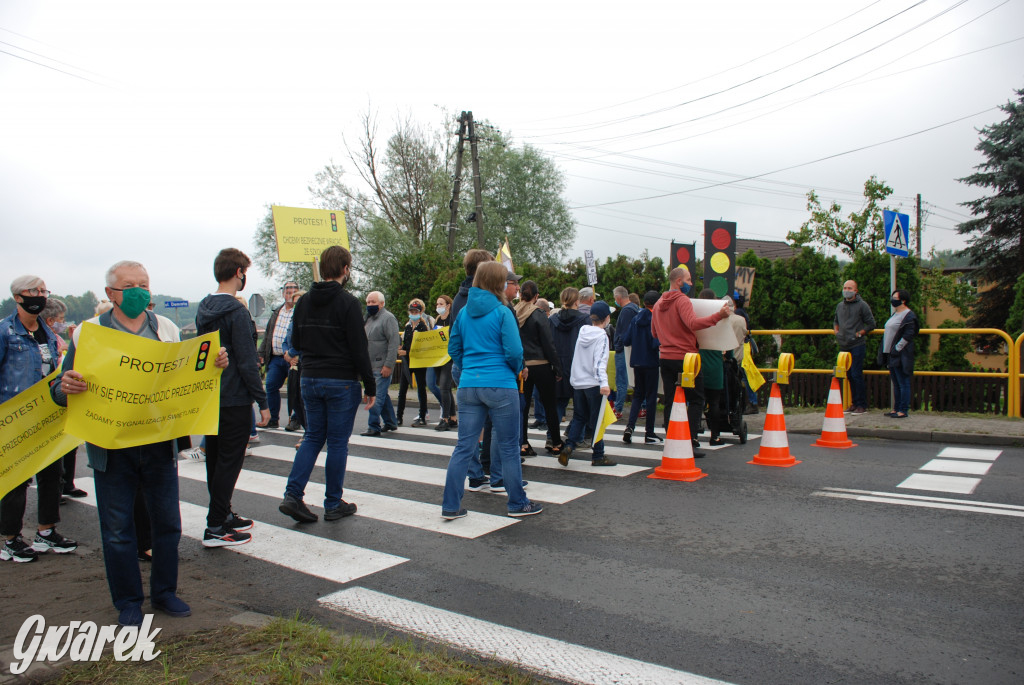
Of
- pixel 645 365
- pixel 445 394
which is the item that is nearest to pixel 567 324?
pixel 645 365

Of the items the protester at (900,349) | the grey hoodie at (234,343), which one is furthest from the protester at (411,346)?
the protester at (900,349)

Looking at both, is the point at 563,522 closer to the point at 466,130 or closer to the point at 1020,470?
the point at 1020,470

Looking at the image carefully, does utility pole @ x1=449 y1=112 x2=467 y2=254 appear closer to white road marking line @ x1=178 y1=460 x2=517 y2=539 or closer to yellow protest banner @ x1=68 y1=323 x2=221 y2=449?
white road marking line @ x1=178 y1=460 x2=517 y2=539

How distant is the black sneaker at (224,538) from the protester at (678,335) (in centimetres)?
465

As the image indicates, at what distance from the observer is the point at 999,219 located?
1115 inches

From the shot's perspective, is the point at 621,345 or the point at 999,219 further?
the point at 999,219

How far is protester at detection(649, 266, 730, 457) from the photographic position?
8.26 m

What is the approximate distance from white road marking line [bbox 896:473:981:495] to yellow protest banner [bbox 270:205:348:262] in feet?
37.5

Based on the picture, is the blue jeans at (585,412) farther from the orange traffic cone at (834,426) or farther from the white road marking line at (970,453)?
the white road marking line at (970,453)

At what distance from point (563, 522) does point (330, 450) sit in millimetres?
1892

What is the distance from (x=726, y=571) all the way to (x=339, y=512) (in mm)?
3077

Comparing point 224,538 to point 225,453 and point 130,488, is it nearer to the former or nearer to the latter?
point 225,453

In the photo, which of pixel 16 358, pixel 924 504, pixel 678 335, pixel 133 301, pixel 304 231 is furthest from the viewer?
pixel 304 231

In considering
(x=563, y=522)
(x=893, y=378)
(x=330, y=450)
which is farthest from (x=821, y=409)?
(x=330, y=450)
